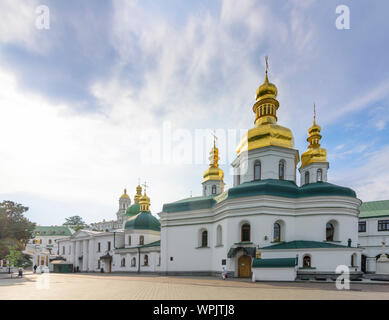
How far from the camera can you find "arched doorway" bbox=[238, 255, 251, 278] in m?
23.1

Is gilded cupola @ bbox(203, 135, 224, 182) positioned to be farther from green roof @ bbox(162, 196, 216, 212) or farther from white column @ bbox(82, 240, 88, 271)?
white column @ bbox(82, 240, 88, 271)

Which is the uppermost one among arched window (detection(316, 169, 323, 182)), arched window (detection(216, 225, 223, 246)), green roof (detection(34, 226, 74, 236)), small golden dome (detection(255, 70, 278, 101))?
small golden dome (detection(255, 70, 278, 101))

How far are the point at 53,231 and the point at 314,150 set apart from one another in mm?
82200

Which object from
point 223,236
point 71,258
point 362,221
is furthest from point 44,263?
point 362,221

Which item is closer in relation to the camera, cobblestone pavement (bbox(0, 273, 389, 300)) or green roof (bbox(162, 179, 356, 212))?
cobblestone pavement (bbox(0, 273, 389, 300))

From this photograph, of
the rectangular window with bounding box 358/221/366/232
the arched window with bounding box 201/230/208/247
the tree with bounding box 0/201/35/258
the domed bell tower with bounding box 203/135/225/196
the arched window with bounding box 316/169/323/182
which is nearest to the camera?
the arched window with bounding box 316/169/323/182

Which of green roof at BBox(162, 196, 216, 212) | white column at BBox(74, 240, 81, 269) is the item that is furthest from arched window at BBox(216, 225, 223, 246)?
white column at BBox(74, 240, 81, 269)

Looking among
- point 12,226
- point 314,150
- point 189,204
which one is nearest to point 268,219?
point 189,204

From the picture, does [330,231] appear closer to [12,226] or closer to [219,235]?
[219,235]

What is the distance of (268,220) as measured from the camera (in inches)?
904

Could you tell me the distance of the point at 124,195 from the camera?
237 ft

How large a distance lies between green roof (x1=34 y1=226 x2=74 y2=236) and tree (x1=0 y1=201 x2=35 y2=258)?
5132 centimetres
